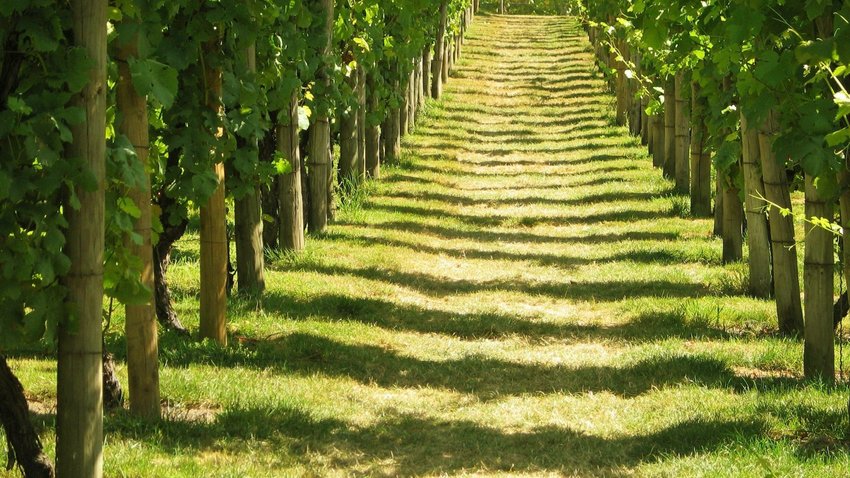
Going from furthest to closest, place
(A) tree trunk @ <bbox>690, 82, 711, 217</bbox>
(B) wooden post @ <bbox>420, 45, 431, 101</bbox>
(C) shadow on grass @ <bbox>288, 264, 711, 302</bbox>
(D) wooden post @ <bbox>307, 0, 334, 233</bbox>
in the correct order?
(B) wooden post @ <bbox>420, 45, 431, 101</bbox> < (A) tree trunk @ <bbox>690, 82, 711, 217</bbox> < (D) wooden post @ <bbox>307, 0, 334, 233</bbox> < (C) shadow on grass @ <bbox>288, 264, 711, 302</bbox>

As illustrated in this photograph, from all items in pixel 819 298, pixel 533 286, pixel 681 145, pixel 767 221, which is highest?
pixel 681 145

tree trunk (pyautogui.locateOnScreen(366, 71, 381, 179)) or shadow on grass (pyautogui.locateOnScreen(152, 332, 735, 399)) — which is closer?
shadow on grass (pyautogui.locateOnScreen(152, 332, 735, 399))

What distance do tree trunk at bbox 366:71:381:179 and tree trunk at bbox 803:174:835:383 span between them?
390 inches

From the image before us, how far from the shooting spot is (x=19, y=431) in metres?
4.99

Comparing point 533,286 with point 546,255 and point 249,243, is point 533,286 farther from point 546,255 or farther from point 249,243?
point 249,243

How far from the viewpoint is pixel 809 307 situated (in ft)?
25.2

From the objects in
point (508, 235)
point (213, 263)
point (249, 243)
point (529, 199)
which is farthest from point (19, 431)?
point (529, 199)

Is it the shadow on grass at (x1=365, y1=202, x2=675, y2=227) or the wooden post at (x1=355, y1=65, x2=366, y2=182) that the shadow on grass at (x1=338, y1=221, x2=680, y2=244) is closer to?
the shadow on grass at (x1=365, y1=202, x2=675, y2=227)

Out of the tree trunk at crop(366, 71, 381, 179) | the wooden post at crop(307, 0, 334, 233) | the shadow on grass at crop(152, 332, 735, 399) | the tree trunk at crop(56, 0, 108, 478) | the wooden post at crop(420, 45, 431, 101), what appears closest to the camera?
the tree trunk at crop(56, 0, 108, 478)

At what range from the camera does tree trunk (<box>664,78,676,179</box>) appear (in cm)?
1764

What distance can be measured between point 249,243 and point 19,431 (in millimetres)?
4642

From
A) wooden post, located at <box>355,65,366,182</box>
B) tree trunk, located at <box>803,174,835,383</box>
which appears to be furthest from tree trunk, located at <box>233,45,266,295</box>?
wooden post, located at <box>355,65,366,182</box>

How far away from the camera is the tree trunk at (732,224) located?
11711mm

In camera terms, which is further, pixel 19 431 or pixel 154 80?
pixel 154 80
